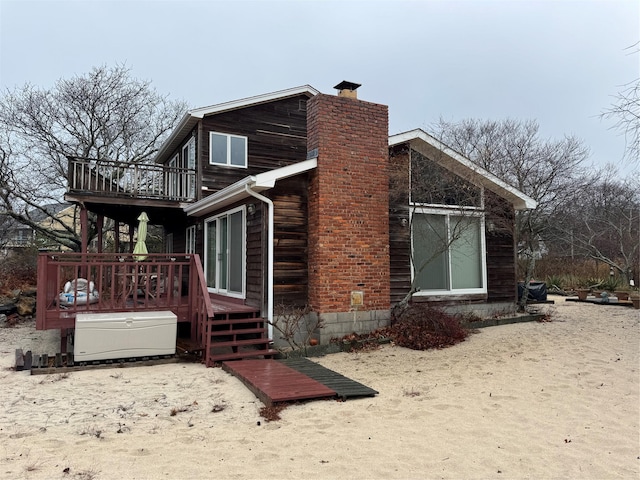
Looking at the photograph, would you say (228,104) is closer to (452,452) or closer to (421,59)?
(421,59)

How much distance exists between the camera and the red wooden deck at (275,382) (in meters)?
5.11

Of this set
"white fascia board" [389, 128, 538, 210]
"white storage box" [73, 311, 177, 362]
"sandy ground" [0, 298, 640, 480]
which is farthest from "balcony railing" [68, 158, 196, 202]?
"white fascia board" [389, 128, 538, 210]

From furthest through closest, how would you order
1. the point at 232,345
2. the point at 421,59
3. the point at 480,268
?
the point at 421,59 → the point at 480,268 → the point at 232,345

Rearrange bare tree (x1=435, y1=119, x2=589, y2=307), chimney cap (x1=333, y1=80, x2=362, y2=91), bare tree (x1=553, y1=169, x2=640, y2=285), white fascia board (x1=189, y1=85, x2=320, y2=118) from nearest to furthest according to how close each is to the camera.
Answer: chimney cap (x1=333, y1=80, x2=362, y2=91), bare tree (x1=435, y1=119, x2=589, y2=307), white fascia board (x1=189, y1=85, x2=320, y2=118), bare tree (x1=553, y1=169, x2=640, y2=285)

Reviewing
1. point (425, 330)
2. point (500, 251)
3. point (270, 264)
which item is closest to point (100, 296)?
point (270, 264)

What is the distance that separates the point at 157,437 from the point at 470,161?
7.95 meters

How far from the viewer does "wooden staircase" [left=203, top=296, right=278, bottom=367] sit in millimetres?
7188

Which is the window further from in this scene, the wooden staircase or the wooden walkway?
the wooden walkway

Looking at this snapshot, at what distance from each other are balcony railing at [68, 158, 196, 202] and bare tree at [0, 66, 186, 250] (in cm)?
809

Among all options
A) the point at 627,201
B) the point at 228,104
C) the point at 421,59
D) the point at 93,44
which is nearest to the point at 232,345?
the point at 228,104

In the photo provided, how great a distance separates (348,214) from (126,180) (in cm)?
748

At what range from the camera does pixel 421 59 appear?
15.6 m

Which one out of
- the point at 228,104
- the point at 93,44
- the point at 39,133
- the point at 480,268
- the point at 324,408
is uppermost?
the point at 93,44

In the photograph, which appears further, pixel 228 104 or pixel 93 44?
pixel 93 44
